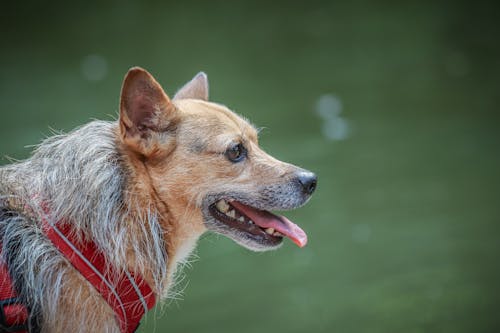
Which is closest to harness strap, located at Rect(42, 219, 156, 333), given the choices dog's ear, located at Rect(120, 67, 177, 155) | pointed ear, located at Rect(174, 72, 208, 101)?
dog's ear, located at Rect(120, 67, 177, 155)

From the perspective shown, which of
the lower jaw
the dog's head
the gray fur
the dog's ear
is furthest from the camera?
the lower jaw

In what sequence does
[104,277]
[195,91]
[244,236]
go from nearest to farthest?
[104,277] → [244,236] → [195,91]

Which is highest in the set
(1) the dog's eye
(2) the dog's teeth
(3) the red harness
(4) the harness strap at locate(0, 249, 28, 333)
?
(1) the dog's eye

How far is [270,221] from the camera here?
305 cm

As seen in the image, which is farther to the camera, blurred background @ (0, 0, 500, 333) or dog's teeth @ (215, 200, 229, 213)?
blurred background @ (0, 0, 500, 333)

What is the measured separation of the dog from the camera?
2.55 metres

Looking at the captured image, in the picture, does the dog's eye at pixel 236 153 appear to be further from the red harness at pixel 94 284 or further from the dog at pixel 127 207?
the red harness at pixel 94 284

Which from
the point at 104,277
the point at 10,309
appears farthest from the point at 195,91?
the point at 10,309

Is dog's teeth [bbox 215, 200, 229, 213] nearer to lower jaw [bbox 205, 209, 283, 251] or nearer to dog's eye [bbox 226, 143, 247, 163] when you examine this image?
lower jaw [bbox 205, 209, 283, 251]

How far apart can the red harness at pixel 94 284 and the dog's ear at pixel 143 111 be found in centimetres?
49

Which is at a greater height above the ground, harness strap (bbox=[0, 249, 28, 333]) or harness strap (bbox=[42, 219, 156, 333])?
harness strap (bbox=[42, 219, 156, 333])

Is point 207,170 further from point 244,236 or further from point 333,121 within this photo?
point 333,121

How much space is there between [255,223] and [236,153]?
36cm

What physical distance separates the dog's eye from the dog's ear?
297 mm
